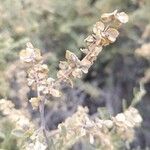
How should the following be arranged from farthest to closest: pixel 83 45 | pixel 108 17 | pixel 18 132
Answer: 1. pixel 83 45
2. pixel 18 132
3. pixel 108 17

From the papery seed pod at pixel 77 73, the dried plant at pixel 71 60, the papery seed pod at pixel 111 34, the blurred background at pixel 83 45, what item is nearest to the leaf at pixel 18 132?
the dried plant at pixel 71 60

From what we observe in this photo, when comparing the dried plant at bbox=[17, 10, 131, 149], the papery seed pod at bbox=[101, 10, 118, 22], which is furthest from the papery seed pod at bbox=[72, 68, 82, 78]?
the papery seed pod at bbox=[101, 10, 118, 22]

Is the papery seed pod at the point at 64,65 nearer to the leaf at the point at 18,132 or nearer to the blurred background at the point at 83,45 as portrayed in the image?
the leaf at the point at 18,132

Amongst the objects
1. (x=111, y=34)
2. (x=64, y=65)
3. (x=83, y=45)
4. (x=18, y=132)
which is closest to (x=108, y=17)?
(x=111, y=34)

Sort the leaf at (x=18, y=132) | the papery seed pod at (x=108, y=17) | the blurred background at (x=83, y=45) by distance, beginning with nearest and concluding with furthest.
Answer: the papery seed pod at (x=108, y=17) < the leaf at (x=18, y=132) < the blurred background at (x=83, y=45)

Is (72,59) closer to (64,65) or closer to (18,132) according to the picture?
(64,65)

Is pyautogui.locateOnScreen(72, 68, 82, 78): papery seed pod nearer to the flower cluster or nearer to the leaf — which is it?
the flower cluster

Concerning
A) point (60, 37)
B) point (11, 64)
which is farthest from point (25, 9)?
point (60, 37)
